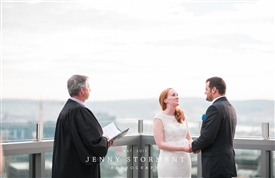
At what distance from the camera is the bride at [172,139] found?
4359 millimetres

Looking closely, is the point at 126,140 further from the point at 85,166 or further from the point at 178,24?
the point at 178,24

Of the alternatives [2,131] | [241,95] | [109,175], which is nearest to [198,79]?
[241,95]

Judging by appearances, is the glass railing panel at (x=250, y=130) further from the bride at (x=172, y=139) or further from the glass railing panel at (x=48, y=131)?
the glass railing panel at (x=48, y=131)

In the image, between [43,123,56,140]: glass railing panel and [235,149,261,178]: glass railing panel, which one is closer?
[43,123,56,140]: glass railing panel

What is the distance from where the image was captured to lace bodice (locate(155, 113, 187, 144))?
440cm

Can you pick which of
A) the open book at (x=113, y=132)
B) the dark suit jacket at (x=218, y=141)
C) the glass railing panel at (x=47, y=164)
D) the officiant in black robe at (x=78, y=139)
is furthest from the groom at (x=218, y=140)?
the glass railing panel at (x=47, y=164)

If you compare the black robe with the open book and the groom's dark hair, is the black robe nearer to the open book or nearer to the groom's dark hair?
the open book

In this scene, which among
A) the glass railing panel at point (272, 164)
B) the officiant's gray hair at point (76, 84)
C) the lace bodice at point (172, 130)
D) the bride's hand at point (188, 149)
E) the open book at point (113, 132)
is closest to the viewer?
the officiant's gray hair at point (76, 84)

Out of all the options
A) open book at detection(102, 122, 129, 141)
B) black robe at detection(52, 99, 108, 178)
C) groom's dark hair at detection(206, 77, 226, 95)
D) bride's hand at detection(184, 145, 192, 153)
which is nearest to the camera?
black robe at detection(52, 99, 108, 178)

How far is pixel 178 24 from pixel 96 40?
152 cm

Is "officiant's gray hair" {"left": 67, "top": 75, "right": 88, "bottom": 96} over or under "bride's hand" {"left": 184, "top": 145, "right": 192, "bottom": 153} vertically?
over

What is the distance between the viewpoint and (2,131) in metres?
4.57

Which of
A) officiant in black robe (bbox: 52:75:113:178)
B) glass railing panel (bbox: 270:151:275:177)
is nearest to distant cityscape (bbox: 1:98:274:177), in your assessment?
glass railing panel (bbox: 270:151:275:177)

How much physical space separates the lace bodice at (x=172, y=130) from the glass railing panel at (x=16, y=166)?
4.98ft
